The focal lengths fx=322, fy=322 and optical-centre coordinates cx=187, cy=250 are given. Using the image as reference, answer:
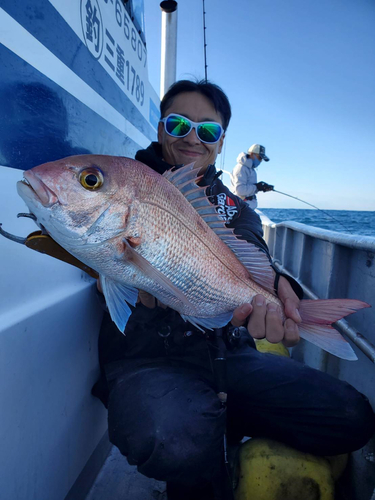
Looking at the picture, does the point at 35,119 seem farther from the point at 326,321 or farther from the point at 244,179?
the point at 244,179

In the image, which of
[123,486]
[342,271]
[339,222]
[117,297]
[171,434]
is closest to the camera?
[117,297]

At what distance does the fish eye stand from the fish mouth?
115mm

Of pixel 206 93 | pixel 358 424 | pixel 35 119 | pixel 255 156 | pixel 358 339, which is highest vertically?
pixel 255 156

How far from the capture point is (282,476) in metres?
1.61

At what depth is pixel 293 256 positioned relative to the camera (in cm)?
419

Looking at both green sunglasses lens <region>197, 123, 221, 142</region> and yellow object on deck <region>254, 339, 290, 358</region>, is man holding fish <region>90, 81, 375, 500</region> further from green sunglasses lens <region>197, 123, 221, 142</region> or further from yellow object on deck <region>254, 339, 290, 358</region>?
yellow object on deck <region>254, 339, 290, 358</region>

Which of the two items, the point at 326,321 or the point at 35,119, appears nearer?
the point at 35,119

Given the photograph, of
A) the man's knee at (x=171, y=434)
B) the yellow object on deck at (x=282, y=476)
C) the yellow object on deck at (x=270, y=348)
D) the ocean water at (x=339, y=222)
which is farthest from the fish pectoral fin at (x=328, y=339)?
the ocean water at (x=339, y=222)

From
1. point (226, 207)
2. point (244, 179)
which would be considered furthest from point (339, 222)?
point (226, 207)

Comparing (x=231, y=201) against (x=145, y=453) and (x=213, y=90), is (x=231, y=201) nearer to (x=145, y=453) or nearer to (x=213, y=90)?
(x=213, y=90)

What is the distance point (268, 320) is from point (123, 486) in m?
1.33

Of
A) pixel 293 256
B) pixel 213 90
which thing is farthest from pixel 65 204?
pixel 293 256

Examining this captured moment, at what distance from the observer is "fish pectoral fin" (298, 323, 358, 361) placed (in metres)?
1.36

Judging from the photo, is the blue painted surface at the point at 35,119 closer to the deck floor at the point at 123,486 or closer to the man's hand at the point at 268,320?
the man's hand at the point at 268,320
